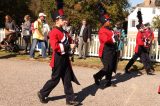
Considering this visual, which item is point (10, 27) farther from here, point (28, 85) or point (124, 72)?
point (28, 85)

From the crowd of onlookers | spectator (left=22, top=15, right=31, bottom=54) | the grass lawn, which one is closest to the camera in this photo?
the grass lawn

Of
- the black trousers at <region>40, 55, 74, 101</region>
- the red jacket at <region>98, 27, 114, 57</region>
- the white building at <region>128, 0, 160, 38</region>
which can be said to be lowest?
the black trousers at <region>40, 55, 74, 101</region>

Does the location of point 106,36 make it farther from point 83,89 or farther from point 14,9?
point 14,9

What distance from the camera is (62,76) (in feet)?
27.2

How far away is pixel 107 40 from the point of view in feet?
32.7

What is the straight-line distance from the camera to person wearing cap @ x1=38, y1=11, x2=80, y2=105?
8.09 metres

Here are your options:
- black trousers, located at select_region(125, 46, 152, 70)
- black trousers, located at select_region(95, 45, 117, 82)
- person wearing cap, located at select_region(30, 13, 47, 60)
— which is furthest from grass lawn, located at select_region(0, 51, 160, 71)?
black trousers, located at select_region(95, 45, 117, 82)

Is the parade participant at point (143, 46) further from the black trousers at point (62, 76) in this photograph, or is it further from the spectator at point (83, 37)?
the black trousers at point (62, 76)

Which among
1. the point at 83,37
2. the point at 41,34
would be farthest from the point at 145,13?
the point at 41,34

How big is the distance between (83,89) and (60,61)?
6.02 feet

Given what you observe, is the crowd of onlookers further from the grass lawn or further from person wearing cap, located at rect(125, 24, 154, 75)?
person wearing cap, located at rect(125, 24, 154, 75)

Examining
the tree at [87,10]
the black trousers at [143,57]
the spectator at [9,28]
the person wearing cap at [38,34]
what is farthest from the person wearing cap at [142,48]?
the tree at [87,10]

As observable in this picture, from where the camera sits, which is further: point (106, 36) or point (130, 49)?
point (130, 49)

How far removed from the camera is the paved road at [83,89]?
8.52m
